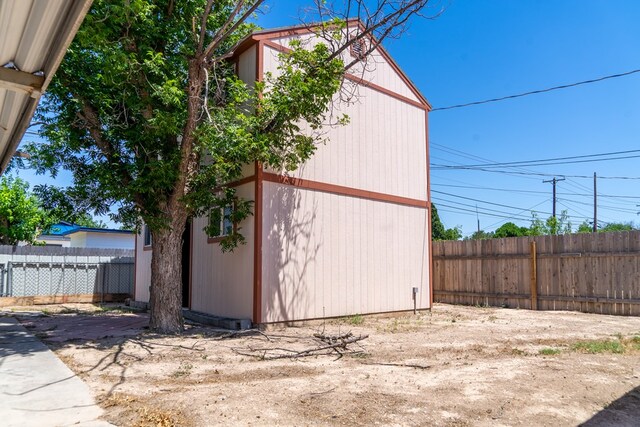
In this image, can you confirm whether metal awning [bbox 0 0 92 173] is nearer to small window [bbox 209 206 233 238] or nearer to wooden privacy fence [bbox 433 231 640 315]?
small window [bbox 209 206 233 238]

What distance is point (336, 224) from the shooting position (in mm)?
10789

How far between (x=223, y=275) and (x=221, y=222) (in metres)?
1.14

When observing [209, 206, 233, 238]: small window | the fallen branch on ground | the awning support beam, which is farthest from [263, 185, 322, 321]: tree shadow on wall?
the awning support beam

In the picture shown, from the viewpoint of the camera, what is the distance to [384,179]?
1205 centimetres

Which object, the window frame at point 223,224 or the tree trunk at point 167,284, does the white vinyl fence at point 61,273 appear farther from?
the tree trunk at point 167,284

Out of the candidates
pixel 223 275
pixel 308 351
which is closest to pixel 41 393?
pixel 308 351

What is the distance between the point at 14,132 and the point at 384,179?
9.33 m

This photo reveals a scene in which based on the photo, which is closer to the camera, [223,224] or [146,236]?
[223,224]

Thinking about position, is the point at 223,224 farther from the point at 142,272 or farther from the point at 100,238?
the point at 100,238

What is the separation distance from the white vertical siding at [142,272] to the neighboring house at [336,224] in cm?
172

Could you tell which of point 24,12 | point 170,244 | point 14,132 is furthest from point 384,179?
point 24,12

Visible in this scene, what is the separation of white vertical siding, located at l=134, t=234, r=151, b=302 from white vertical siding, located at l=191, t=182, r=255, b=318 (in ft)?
11.5

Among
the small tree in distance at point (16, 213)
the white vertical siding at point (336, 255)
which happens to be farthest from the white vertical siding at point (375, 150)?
the small tree in distance at point (16, 213)

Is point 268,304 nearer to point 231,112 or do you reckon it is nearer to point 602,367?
Answer: point 231,112
